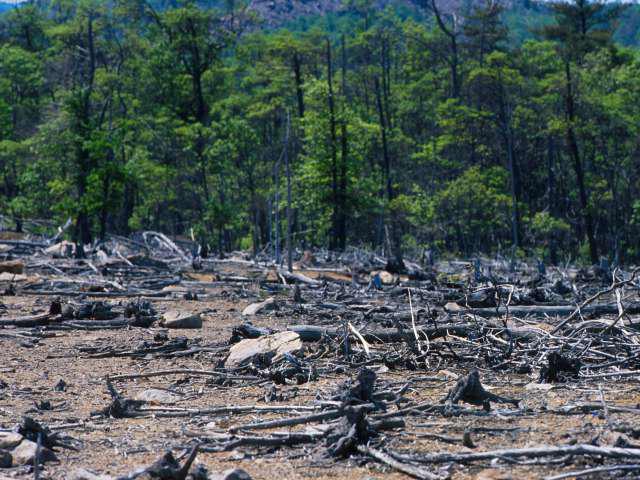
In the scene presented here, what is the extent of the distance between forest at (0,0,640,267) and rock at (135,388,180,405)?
1970cm

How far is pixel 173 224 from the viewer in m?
43.1

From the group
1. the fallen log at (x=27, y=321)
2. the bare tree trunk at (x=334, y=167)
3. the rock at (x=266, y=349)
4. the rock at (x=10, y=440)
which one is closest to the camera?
the rock at (x=10, y=440)

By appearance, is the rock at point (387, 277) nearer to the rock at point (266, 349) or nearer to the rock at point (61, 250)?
the rock at point (61, 250)

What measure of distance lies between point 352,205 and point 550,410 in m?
25.6


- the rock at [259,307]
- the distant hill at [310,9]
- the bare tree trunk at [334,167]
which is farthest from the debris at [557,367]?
the distant hill at [310,9]

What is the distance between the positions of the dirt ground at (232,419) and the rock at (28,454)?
7 centimetres

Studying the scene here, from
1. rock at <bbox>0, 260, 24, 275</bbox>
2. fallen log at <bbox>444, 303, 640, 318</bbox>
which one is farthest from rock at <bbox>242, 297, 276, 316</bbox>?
rock at <bbox>0, 260, 24, 275</bbox>

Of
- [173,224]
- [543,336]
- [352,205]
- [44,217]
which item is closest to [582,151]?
A: [352,205]

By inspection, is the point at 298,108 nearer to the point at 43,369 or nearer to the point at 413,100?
the point at 413,100

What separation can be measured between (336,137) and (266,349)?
2348cm

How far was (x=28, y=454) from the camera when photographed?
15.1 ft

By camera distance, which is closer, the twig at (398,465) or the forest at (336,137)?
the twig at (398,465)

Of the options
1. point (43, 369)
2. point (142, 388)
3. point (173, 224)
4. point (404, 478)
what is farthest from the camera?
point (173, 224)

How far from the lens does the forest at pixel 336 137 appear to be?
30500 millimetres
